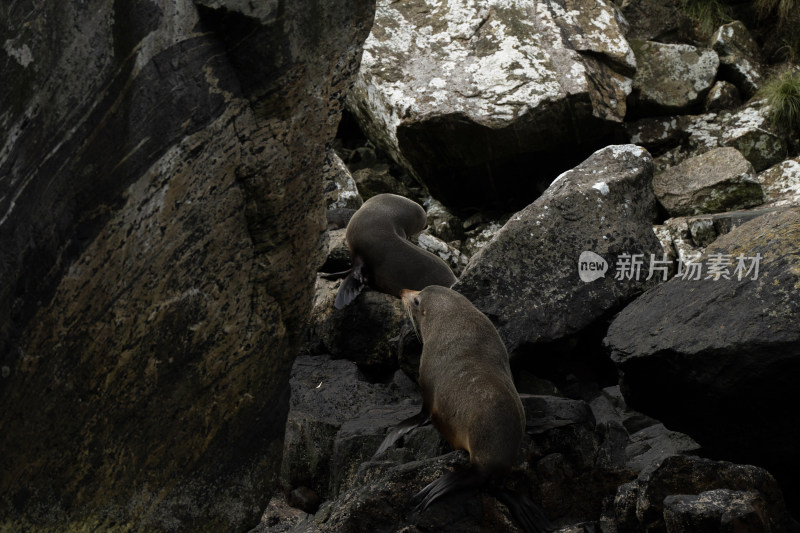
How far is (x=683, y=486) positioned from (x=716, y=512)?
438 millimetres

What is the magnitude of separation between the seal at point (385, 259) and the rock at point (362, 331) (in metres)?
0.13

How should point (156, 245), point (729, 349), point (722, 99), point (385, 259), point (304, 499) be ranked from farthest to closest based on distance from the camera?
point (722, 99) < point (385, 259) < point (304, 499) < point (729, 349) < point (156, 245)

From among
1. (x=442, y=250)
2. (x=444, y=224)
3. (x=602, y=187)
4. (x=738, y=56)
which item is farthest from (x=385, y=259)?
(x=738, y=56)

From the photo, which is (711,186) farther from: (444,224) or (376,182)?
(376,182)

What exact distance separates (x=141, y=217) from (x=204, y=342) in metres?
0.65

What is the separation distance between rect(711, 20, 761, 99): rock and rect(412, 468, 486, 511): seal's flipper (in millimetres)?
6679

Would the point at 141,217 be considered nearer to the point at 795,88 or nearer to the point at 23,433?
the point at 23,433

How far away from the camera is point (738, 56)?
8.97 m

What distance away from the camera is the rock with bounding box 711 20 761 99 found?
881cm

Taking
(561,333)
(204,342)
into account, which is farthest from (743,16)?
(204,342)

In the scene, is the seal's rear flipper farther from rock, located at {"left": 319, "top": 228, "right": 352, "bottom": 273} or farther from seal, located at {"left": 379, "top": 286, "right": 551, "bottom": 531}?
rock, located at {"left": 319, "top": 228, "right": 352, "bottom": 273}

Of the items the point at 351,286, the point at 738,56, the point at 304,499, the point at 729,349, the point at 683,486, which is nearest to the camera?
the point at 683,486

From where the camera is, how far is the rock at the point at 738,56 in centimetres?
881

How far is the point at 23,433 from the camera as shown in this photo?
318 centimetres
